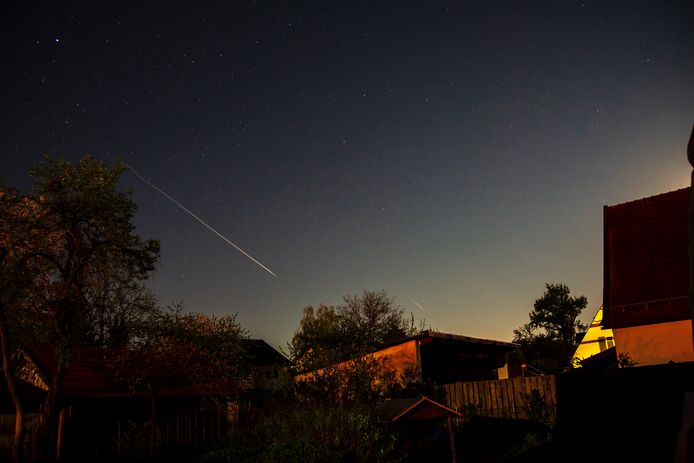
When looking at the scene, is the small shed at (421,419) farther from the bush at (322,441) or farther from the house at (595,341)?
the house at (595,341)

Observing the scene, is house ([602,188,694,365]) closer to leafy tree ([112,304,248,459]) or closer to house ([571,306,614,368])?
leafy tree ([112,304,248,459])

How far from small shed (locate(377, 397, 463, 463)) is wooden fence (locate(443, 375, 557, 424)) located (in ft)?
18.1

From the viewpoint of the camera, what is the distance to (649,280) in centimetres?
2102

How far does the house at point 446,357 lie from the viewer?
81.6ft

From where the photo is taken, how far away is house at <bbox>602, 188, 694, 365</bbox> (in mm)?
19344

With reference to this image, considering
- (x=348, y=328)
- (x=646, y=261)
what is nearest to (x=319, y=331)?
(x=348, y=328)

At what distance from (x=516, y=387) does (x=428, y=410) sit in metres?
6.62

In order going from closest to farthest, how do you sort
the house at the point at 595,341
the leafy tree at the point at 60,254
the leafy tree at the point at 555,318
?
1. the leafy tree at the point at 60,254
2. the house at the point at 595,341
3. the leafy tree at the point at 555,318

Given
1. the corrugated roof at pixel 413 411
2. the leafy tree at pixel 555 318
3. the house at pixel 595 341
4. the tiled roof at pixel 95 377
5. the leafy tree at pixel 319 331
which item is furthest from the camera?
the leafy tree at pixel 555 318

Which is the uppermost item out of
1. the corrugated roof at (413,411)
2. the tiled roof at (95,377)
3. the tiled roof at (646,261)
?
the tiled roof at (646,261)

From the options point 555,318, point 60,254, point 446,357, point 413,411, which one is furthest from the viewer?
point 555,318

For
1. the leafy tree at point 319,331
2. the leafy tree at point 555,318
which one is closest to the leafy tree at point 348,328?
the leafy tree at point 319,331

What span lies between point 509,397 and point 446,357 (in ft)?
28.0

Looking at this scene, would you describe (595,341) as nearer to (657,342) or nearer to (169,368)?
(657,342)
